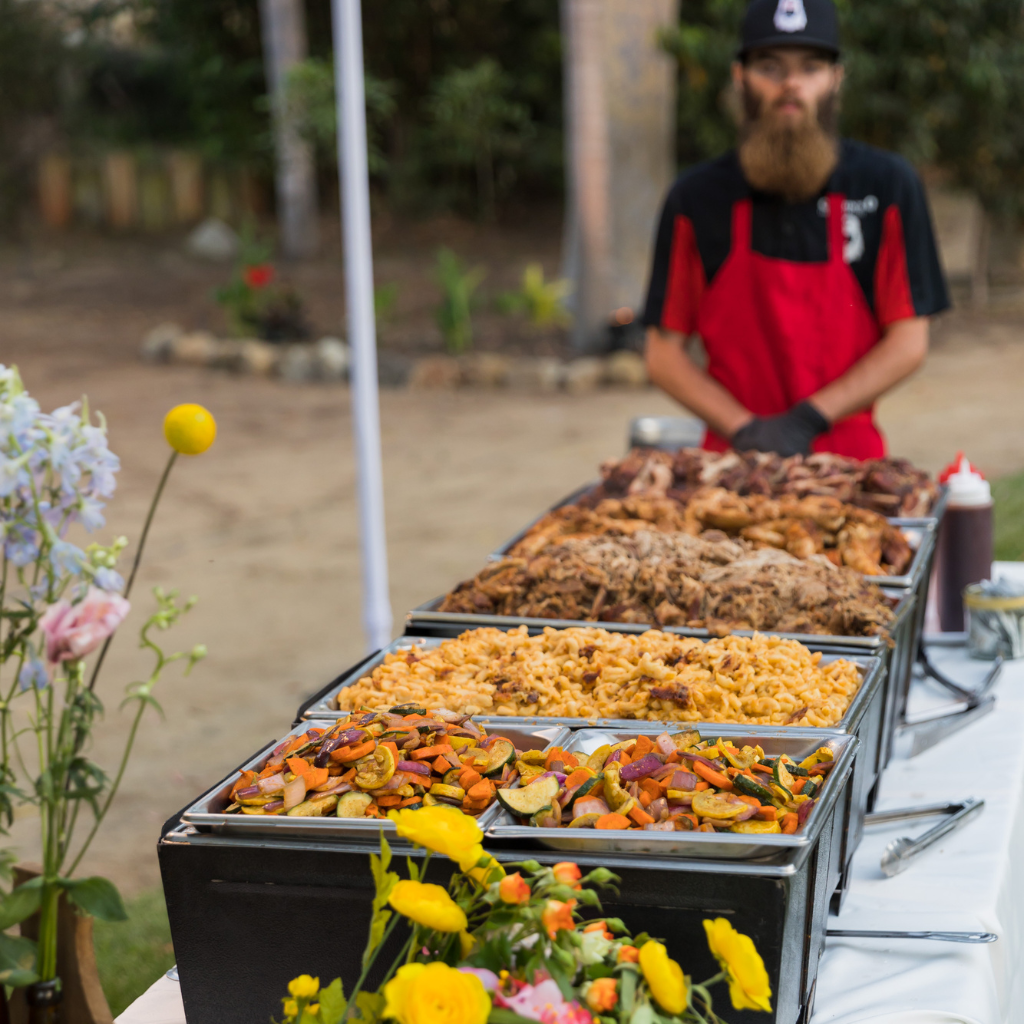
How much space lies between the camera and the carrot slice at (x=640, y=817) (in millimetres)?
991

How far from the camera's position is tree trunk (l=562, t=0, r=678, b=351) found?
8.67m

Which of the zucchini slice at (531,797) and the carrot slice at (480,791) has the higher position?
the zucchini slice at (531,797)

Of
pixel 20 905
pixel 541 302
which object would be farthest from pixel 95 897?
pixel 541 302

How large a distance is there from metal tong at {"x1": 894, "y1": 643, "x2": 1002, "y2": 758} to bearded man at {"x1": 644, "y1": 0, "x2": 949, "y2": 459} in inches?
30.2

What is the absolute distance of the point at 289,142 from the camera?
12.4 meters

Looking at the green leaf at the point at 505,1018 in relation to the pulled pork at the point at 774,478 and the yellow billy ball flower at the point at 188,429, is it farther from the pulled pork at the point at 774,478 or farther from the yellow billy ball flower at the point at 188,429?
the pulled pork at the point at 774,478

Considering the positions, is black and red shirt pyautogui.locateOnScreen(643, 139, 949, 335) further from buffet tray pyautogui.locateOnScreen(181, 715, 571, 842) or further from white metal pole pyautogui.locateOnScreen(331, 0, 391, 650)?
buffet tray pyautogui.locateOnScreen(181, 715, 571, 842)

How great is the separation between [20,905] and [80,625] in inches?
9.2

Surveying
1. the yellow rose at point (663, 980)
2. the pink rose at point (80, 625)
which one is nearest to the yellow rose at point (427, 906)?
the yellow rose at point (663, 980)

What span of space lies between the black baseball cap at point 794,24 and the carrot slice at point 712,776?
1801mm

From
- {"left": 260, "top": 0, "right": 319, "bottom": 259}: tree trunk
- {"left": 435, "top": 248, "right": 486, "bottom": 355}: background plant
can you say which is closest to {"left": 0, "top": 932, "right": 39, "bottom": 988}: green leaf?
{"left": 435, "top": 248, "right": 486, "bottom": 355}: background plant

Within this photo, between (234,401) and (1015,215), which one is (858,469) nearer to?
(234,401)

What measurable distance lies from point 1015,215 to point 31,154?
36.1 ft

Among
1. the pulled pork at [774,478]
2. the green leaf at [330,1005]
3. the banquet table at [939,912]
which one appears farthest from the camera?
the pulled pork at [774,478]
